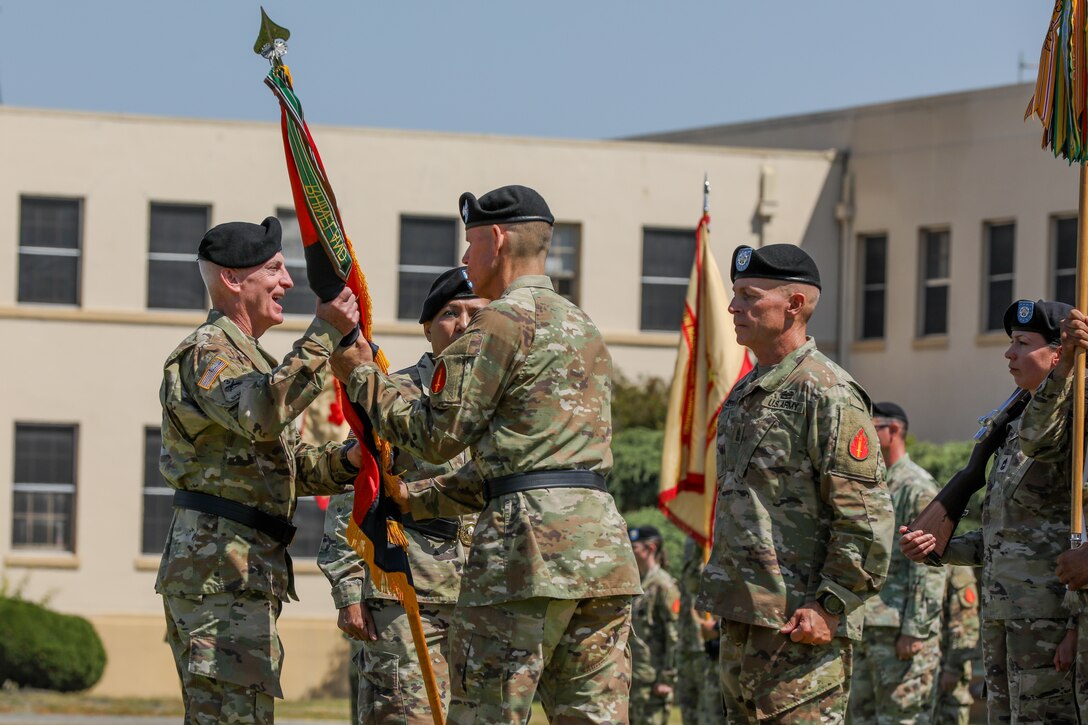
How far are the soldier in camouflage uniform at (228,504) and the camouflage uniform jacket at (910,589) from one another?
5828 mm

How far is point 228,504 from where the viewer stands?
7102 millimetres

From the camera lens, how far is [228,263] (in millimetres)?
7375

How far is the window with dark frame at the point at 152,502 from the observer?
28.9 m

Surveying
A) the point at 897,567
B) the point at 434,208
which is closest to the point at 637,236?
the point at 434,208

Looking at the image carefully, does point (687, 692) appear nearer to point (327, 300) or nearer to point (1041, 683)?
point (1041, 683)

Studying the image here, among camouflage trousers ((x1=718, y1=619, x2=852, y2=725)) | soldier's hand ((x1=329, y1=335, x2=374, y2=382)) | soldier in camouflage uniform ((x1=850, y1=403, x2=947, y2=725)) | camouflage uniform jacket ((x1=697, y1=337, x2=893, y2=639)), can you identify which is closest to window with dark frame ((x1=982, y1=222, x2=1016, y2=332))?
soldier in camouflage uniform ((x1=850, y1=403, x2=947, y2=725))

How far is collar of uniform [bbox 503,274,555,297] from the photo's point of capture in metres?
6.58

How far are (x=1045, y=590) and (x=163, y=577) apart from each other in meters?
3.99

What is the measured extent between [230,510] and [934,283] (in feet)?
83.3

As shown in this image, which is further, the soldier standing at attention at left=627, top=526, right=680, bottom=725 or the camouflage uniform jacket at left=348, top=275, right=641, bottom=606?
the soldier standing at attention at left=627, top=526, right=680, bottom=725

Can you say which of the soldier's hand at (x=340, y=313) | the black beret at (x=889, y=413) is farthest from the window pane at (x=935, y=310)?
the soldier's hand at (x=340, y=313)

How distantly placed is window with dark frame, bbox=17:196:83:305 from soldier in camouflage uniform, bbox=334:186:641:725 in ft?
76.8

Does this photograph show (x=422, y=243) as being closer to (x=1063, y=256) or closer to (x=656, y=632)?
(x=1063, y=256)

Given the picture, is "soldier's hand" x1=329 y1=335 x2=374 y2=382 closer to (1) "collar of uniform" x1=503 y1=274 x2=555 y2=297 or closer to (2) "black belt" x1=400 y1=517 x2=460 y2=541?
(1) "collar of uniform" x1=503 y1=274 x2=555 y2=297
